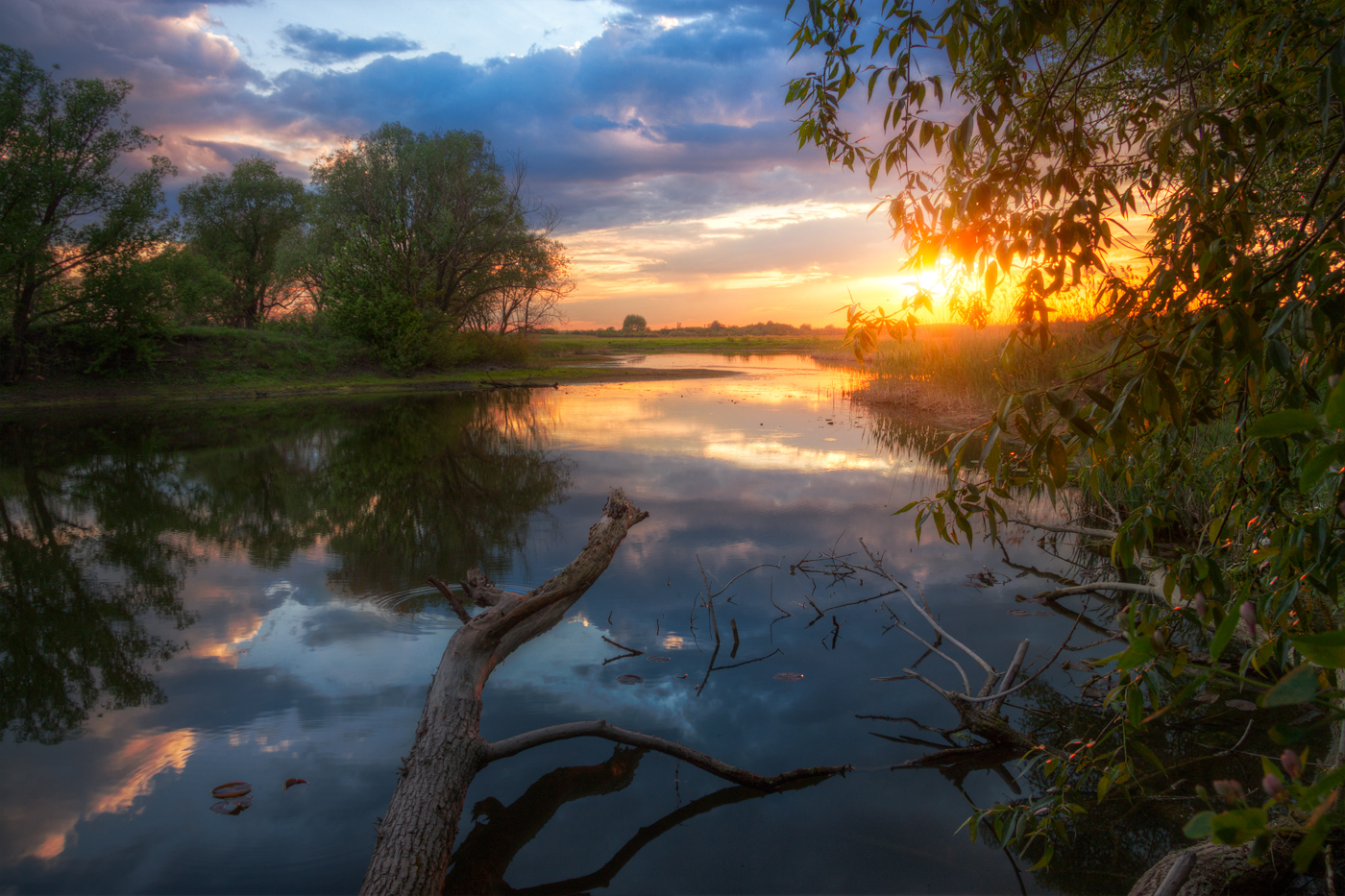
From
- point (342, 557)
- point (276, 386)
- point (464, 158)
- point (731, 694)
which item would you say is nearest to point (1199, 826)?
point (731, 694)

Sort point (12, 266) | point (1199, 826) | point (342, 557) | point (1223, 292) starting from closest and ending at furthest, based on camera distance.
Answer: point (1199, 826), point (1223, 292), point (342, 557), point (12, 266)

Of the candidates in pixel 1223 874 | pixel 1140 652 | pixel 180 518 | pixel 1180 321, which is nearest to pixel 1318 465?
pixel 1140 652

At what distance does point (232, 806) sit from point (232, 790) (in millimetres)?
120

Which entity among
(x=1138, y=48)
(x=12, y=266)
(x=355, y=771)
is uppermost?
(x=12, y=266)

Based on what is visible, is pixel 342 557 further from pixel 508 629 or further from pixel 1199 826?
pixel 1199 826

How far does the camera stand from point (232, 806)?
3.24 metres

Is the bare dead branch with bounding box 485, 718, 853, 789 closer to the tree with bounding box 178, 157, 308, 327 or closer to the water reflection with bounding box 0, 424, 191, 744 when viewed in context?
the water reflection with bounding box 0, 424, 191, 744

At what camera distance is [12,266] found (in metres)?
17.4

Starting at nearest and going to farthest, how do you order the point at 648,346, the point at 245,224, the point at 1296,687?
the point at 1296,687 → the point at 245,224 → the point at 648,346

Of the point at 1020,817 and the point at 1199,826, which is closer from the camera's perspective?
the point at 1199,826

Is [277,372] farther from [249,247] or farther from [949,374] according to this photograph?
[949,374]

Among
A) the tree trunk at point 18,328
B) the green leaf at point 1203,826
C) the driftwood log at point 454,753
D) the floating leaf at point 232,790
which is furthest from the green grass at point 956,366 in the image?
the tree trunk at point 18,328

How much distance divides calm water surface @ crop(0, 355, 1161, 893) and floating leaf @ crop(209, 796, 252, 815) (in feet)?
0.19

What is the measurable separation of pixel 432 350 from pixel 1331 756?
1134 inches
